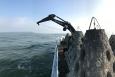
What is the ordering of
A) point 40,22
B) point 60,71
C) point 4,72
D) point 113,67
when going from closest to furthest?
point 113,67 → point 60,71 → point 4,72 → point 40,22

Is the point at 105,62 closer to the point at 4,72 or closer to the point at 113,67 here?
the point at 113,67

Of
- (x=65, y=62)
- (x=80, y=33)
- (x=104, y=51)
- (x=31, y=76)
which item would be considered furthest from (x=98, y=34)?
(x=31, y=76)

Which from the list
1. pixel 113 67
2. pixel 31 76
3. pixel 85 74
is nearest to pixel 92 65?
pixel 85 74

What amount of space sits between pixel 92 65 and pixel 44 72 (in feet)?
78.8

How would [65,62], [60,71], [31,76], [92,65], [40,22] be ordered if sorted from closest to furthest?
[92,65] → [60,71] → [65,62] → [31,76] → [40,22]

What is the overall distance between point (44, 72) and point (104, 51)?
23952mm

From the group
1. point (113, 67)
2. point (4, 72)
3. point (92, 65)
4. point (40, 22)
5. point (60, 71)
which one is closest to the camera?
point (92, 65)

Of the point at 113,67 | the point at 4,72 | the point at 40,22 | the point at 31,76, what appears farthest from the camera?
the point at 40,22

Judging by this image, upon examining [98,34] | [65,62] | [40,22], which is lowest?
[65,62]

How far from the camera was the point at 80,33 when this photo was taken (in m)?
28.7

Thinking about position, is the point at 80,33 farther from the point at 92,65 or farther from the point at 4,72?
the point at 4,72

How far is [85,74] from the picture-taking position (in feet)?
54.3

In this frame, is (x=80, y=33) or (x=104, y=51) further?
(x=80, y=33)

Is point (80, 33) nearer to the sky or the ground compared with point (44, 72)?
nearer to the sky
